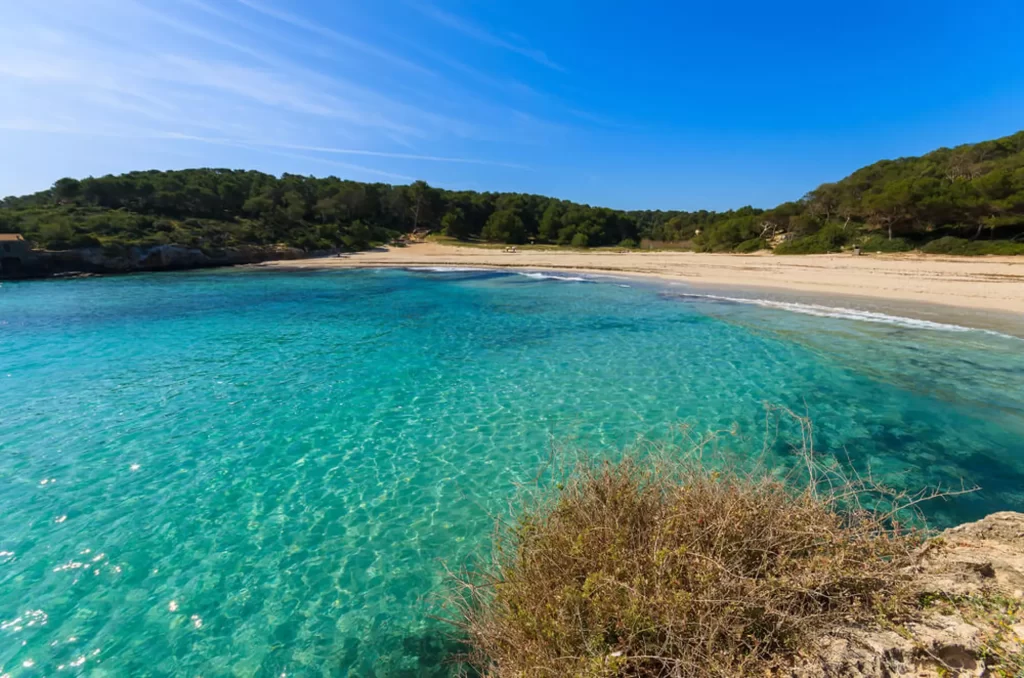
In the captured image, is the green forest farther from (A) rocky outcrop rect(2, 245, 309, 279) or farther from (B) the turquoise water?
(B) the turquoise water

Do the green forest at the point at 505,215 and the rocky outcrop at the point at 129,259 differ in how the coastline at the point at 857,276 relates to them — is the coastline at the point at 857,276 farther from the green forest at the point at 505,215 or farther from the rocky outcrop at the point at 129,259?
the green forest at the point at 505,215

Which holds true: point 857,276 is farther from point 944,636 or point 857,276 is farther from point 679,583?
point 679,583

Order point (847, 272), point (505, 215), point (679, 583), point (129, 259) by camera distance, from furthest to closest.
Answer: point (505, 215)
point (129, 259)
point (847, 272)
point (679, 583)

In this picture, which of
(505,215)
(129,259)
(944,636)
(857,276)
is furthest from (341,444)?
(505,215)

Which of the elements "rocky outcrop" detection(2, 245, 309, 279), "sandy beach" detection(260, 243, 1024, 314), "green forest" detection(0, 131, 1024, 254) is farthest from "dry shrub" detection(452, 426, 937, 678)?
"rocky outcrop" detection(2, 245, 309, 279)

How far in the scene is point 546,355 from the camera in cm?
1327

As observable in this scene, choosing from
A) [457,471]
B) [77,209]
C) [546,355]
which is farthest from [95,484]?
[77,209]

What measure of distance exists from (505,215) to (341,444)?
69.2 meters

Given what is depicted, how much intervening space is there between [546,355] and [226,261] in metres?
49.4

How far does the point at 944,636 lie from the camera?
2598 millimetres

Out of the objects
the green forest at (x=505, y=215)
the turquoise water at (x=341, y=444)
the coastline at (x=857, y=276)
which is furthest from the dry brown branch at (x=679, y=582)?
the green forest at (x=505, y=215)

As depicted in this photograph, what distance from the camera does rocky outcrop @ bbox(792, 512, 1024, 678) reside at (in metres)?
2.44

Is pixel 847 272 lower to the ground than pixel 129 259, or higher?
lower

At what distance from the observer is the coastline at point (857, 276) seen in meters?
18.5
